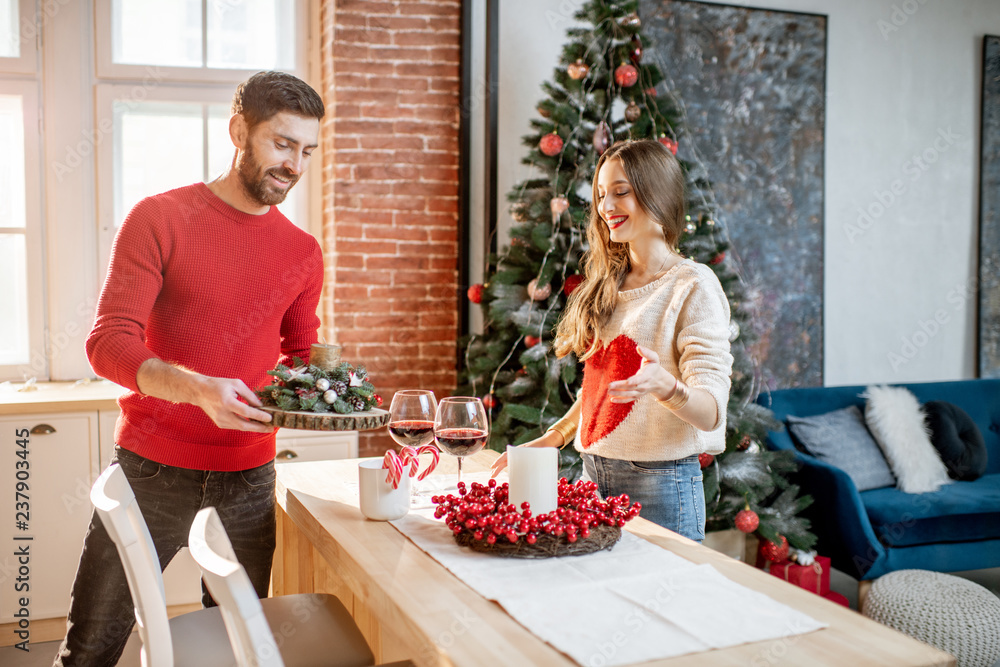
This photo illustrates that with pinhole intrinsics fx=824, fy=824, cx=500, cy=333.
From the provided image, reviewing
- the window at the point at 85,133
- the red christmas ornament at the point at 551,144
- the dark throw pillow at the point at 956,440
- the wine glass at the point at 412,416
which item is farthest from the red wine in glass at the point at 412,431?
the dark throw pillow at the point at 956,440

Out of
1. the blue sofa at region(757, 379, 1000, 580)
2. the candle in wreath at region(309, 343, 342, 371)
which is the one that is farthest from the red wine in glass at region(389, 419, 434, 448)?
the blue sofa at region(757, 379, 1000, 580)

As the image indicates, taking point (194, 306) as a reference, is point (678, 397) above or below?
below

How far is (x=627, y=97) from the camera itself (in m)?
3.13

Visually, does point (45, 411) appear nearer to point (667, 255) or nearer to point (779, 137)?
point (667, 255)

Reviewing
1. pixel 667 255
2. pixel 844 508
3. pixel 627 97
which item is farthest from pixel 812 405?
pixel 667 255

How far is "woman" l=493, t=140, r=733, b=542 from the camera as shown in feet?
5.25

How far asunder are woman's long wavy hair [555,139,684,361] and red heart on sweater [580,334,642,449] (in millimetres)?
52

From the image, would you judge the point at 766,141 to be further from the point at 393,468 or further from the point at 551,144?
the point at 393,468

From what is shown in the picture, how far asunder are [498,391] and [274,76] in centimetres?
170

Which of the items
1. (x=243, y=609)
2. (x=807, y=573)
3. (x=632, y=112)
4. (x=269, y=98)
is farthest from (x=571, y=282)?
(x=243, y=609)

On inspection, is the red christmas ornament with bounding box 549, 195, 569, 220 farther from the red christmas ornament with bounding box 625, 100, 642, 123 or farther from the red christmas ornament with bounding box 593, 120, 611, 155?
the red christmas ornament with bounding box 625, 100, 642, 123

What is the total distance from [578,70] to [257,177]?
169 centimetres

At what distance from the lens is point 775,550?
10.3 feet

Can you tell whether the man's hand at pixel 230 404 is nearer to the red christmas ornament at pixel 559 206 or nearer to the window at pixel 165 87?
the red christmas ornament at pixel 559 206
